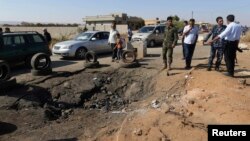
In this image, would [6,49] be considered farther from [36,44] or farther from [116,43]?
[116,43]

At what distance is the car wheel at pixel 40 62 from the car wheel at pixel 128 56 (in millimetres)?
3197

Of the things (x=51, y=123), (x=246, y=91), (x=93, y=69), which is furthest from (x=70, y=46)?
(x=246, y=91)

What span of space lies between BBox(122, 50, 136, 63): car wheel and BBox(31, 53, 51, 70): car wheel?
320cm

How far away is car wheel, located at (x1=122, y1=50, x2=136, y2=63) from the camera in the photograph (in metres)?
13.9

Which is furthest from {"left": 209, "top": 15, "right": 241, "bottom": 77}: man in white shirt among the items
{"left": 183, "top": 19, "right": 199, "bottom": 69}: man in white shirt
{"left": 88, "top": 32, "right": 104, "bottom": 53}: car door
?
{"left": 88, "top": 32, "right": 104, "bottom": 53}: car door

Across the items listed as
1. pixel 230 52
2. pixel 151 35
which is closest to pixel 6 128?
pixel 230 52

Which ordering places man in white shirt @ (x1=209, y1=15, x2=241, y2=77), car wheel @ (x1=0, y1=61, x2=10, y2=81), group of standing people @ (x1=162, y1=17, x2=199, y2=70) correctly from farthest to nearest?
group of standing people @ (x1=162, y1=17, x2=199, y2=70), car wheel @ (x1=0, y1=61, x2=10, y2=81), man in white shirt @ (x1=209, y1=15, x2=241, y2=77)

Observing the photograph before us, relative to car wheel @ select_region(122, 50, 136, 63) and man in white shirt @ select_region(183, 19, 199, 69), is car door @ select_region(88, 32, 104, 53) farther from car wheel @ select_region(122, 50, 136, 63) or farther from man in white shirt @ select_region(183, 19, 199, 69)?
man in white shirt @ select_region(183, 19, 199, 69)

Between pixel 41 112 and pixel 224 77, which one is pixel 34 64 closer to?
pixel 41 112

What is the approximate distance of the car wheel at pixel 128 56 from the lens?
1388 centimetres

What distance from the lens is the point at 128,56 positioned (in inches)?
570

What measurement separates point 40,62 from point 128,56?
3741 millimetres

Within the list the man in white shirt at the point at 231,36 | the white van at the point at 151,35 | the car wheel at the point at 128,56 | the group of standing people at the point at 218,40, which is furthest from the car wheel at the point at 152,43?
the man in white shirt at the point at 231,36

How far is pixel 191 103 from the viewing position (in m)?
8.56
